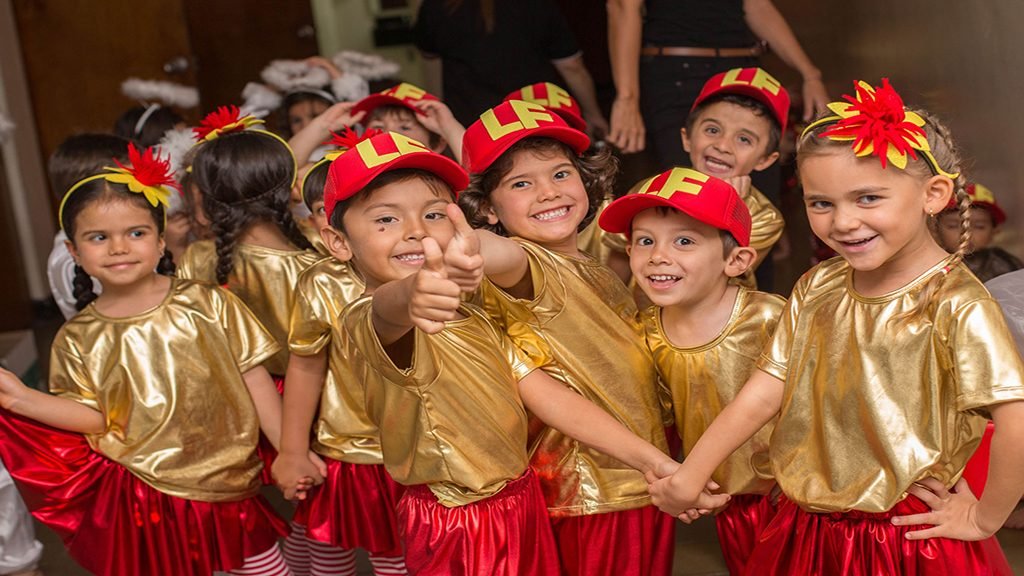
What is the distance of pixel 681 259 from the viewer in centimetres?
218

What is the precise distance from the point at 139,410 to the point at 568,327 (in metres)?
0.97

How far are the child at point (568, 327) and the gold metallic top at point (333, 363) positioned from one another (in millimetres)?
349

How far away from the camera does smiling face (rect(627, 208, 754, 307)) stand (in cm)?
218

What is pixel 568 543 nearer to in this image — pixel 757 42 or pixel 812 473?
pixel 812 473

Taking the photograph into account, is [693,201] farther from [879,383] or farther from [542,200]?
[879,383]

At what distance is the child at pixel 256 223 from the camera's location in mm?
2793

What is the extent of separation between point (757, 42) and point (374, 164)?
7.33 ft

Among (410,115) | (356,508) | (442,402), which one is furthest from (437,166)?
(410,115)

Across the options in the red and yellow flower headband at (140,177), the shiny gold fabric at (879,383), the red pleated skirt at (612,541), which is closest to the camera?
the shiny gold fabric at (879,383)

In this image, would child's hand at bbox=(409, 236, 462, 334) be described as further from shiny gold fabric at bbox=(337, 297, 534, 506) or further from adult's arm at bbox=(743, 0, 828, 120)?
adult's arm at bbox=(743, 0, 828, 120)

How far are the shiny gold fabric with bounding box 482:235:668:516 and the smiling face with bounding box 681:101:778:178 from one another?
748 mm

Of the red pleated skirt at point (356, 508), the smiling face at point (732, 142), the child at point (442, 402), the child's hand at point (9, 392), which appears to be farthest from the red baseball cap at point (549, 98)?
the child's hand at point (9, 392)

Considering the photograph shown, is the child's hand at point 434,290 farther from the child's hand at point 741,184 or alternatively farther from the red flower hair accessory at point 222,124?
the red flower hair accessory at point 222,124

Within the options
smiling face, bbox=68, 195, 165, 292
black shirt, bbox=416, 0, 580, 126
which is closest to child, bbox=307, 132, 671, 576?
smiling face, bbox=68, 195, 165, 292
